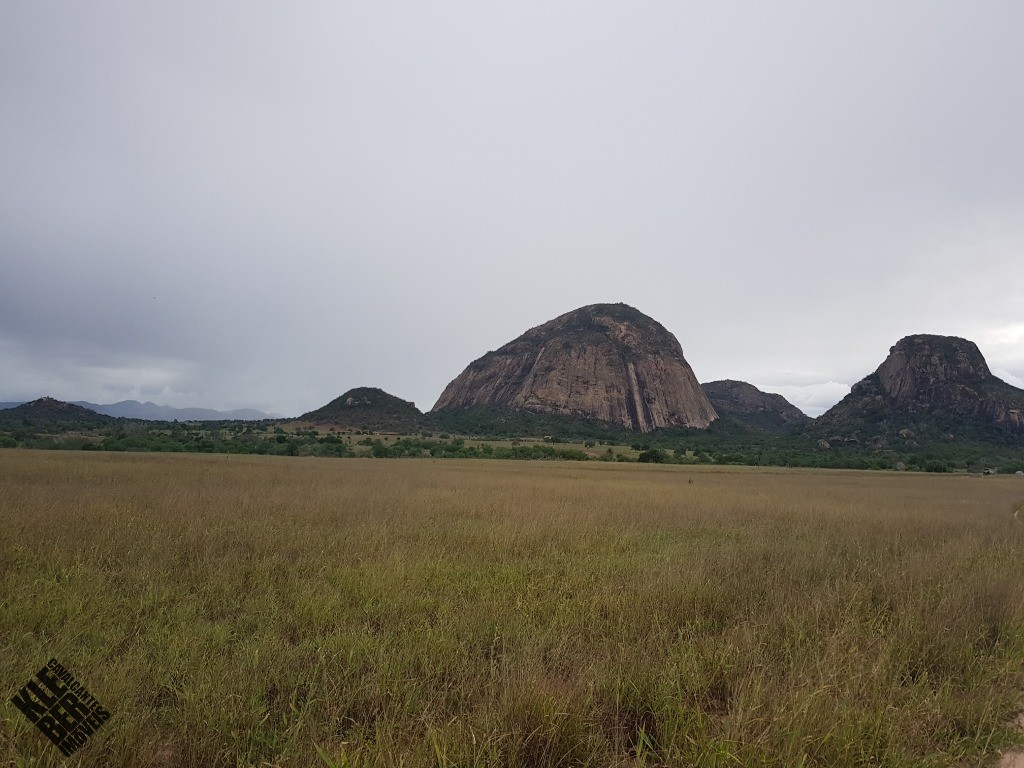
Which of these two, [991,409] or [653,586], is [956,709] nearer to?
[653,586]

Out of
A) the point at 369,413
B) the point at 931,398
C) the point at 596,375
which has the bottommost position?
the point at 369,413

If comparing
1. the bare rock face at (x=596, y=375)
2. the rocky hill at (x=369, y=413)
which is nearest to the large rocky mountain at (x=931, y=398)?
the bare rock face at (x=596, y=375)

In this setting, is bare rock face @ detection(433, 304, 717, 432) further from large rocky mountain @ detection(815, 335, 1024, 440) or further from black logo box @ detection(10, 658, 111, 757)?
black logo box @ detection(10, 658, 111, 757)

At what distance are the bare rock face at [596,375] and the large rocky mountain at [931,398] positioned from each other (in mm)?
43937

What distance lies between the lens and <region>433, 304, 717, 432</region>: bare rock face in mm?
130875

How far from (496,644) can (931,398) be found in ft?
422

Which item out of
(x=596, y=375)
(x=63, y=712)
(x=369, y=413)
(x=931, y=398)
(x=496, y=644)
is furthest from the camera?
(x=596, y=375)

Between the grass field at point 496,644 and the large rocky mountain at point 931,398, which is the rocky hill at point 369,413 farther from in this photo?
the large rocky mountain at point 931,398

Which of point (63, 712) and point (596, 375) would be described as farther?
point (596, 375)

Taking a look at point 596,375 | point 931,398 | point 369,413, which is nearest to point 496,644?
point 369,413

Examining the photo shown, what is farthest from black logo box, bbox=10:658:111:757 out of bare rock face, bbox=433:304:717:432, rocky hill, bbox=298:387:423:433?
bare rock face, bbox=433:304:717:432

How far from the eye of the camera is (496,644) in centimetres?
411

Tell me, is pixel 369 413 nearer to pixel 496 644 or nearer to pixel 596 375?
pixel 596 375

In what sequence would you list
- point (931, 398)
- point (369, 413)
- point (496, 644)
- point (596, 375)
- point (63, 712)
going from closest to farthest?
point (63, 712) → point (496, 644) → point (931, 398) → point (369, 413) → point (596, 375)
